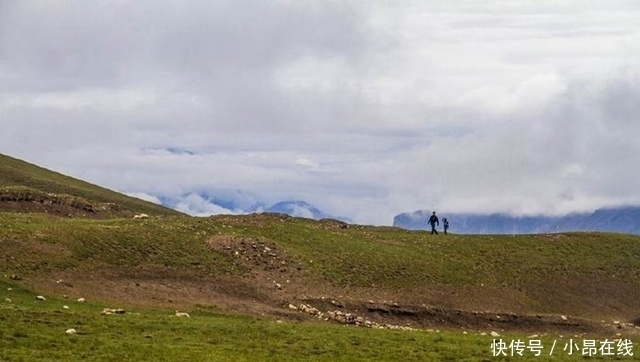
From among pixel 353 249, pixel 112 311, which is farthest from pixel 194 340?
pixel 353 249

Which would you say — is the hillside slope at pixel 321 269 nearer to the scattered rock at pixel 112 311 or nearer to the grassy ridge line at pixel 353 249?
the grassy ridge line at pixel 353 249

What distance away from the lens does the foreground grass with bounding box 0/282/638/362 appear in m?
34.5

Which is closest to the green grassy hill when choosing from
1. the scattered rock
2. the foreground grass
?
the foreground grass

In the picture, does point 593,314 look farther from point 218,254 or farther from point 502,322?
point 218,254

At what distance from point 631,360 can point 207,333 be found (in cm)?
2099

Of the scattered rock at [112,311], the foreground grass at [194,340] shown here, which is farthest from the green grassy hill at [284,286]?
the scattered rock at [112,311]

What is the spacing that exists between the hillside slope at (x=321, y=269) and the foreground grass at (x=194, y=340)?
7.40 m

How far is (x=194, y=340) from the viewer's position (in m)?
39.0

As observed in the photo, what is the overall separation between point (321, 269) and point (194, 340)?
29.3m

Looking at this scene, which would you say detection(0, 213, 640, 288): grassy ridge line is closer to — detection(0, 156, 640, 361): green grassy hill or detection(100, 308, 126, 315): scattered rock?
detection(0, 156, 640, 361): green grassy hill

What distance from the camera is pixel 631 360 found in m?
40.9

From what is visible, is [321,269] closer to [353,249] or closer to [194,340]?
[353,249]

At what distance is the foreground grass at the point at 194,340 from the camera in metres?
34.5

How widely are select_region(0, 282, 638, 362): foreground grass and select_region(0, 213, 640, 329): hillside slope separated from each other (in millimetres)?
7400
